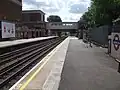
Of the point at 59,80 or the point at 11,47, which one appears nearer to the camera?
the point at 59,80

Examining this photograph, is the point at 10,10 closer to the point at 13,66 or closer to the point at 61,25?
the point at 61,25

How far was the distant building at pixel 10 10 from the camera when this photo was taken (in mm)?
88688

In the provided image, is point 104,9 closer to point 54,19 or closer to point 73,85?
point 73,85

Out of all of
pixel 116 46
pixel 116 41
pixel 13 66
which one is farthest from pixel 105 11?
pixel 13 66

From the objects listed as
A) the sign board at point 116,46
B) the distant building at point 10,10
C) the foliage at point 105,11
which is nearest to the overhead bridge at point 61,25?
the distant building at point 10,10

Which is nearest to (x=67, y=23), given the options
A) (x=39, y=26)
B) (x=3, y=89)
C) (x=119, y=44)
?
(x=39, y=26)

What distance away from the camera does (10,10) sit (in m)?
96.9

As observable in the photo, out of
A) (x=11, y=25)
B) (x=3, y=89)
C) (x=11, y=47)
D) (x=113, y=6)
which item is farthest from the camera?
(x=11, y=25)

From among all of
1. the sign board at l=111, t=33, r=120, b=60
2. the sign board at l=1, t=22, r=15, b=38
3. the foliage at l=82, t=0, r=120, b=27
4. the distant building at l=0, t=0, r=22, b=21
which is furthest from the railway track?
Result: the distant building at l=0, t=0, r=22, b=21

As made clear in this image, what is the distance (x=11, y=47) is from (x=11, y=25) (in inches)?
1299

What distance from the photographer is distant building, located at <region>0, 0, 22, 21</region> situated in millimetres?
88688

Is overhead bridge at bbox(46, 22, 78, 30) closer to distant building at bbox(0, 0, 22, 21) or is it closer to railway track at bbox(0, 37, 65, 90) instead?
distant building at bbox(0, 0, 22, 21)

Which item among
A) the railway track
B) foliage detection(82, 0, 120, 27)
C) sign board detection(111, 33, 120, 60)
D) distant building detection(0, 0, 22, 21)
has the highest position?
distant building detection(0, 0, 22, 21)

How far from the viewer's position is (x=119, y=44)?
20.4 m
